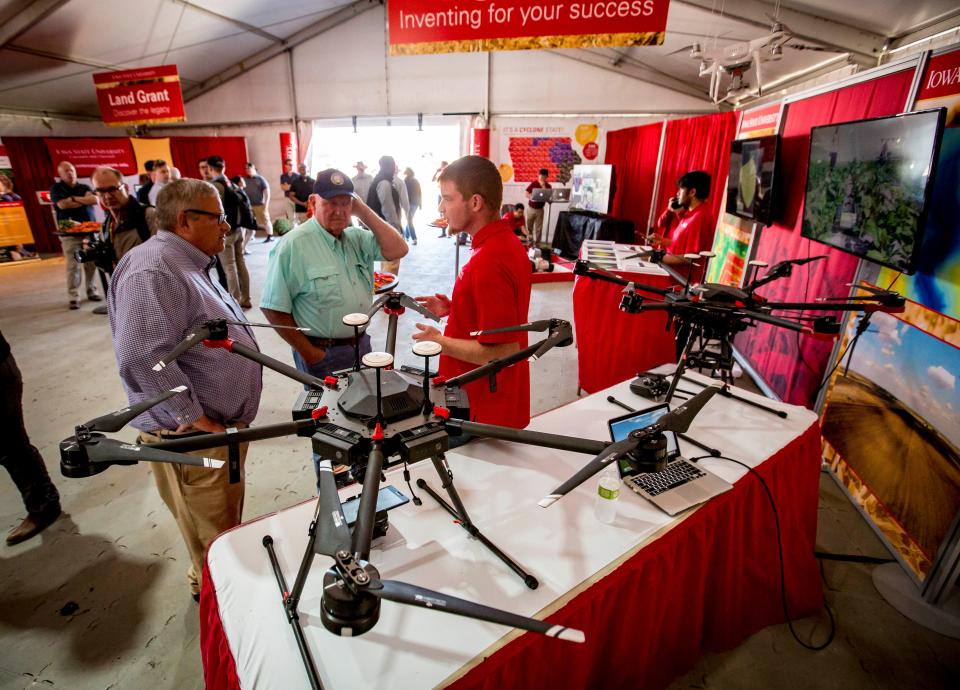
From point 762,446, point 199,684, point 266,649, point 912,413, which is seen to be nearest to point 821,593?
point 762,446

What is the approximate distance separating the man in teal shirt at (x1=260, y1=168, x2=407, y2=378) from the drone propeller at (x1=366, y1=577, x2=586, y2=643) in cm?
144

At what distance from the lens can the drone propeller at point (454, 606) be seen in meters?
0.58

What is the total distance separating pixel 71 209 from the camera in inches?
225

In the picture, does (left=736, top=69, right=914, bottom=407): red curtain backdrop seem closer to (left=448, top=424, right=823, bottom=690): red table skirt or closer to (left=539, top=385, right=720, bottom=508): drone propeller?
(left=448, top=424, right=823, bottom=690): red table skirt

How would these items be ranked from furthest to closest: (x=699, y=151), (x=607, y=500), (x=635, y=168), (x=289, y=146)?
1. (x=289, y=146)
2. (x=635, y=168)
3. (x=699, y=151)
4. (x=607, y=500)

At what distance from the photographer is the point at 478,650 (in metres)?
1.06

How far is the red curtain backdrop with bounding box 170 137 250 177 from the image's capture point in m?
11.6

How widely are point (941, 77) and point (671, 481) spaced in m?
2.42

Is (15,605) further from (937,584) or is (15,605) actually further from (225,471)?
(937,584)

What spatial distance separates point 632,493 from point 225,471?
1531 mm

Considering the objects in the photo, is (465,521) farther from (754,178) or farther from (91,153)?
(91,153)

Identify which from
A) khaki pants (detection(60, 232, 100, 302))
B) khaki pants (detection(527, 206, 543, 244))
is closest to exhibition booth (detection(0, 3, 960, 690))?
khaki pants (detection(60, 232, 100, 302))

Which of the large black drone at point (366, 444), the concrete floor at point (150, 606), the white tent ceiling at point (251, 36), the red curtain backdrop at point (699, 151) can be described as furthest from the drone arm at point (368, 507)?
the red curtain backdrop at point (699, 151)

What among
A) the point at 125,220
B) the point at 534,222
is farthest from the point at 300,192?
the point at 534,222
